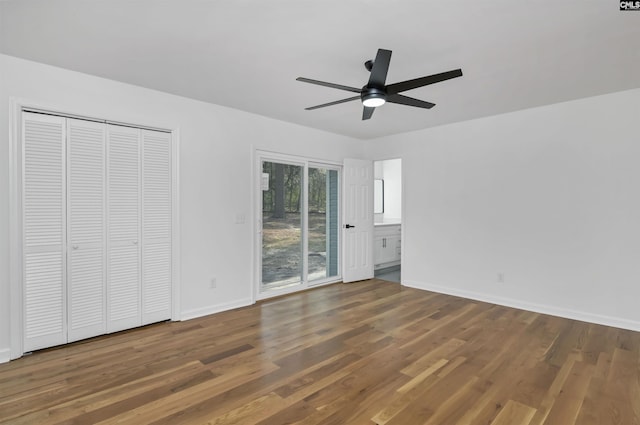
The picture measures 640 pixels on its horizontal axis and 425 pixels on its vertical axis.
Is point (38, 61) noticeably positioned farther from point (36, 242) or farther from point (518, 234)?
point (518, 234)

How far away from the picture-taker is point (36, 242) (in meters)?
2.88

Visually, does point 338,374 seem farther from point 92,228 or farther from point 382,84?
point 92,228

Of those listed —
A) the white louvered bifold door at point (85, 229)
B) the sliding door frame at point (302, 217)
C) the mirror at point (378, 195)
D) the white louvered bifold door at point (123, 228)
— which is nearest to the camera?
the white louvered bifold door at point (85, 229)

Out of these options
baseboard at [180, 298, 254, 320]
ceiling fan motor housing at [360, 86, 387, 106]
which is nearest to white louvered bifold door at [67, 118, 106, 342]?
baseboard at [180, 298, 254, 320]

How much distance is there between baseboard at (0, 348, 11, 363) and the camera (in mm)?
2689

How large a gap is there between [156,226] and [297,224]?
207cm

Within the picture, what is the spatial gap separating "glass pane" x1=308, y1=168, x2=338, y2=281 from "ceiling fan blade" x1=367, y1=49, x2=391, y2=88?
2876 millimetres

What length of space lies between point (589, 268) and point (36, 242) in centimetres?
564

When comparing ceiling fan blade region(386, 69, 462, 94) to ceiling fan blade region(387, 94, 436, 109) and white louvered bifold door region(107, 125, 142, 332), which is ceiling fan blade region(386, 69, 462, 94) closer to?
ceiling fan blade region(387, 94, 436, 109)

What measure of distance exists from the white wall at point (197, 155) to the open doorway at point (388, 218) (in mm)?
2762

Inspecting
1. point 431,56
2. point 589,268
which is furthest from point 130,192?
point 589,268

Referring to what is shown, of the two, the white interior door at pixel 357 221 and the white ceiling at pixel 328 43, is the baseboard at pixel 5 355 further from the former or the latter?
the white interior door at pixel 357 221

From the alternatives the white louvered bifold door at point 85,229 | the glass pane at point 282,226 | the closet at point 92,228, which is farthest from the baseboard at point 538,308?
the white louvered bifold door at point 85,229

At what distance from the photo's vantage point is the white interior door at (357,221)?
5.55 m
